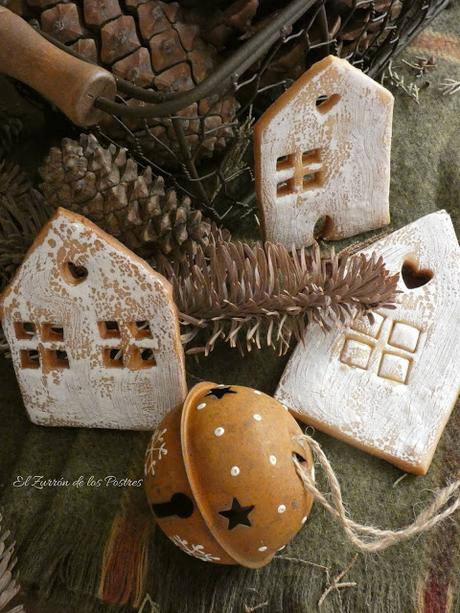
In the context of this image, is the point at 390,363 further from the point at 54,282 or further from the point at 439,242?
the point at 54,282

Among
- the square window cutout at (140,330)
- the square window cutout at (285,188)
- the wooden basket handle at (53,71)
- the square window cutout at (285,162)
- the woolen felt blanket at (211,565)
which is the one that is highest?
the wooden basket handle at (53,71)

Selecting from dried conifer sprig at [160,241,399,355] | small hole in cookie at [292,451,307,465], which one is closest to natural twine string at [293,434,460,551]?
small hole in cookie at [292,451,307,465]

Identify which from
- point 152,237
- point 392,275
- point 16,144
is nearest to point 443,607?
point 392,275

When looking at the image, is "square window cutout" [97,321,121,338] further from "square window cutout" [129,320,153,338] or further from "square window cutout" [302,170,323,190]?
"square window cutout" [302,170,323,190]

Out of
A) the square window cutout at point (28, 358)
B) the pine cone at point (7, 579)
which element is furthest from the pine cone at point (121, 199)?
the pine cone at point (7, 579)

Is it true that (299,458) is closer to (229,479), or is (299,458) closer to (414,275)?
(229,479)

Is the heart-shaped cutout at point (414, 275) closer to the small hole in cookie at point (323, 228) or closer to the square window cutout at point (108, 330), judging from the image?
the small hole in cookie at point (323, 228)
